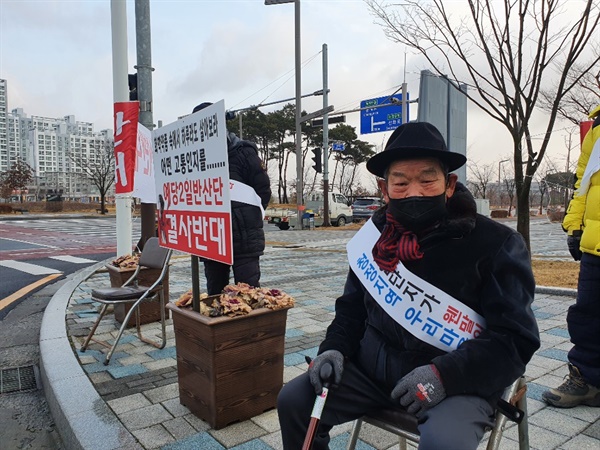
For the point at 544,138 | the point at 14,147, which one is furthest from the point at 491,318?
the point at 14,147

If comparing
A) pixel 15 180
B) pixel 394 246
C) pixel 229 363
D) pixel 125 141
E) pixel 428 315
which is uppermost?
pixel 15 180

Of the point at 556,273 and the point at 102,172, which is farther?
the point at 102,172

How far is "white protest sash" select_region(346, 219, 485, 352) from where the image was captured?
1.71m

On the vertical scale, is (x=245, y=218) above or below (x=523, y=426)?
above

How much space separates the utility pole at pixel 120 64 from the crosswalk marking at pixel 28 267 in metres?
4.20

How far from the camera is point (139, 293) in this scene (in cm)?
378

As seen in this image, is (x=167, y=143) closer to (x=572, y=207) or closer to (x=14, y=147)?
(x=572, y=207)

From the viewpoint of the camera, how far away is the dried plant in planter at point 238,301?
2631 mm

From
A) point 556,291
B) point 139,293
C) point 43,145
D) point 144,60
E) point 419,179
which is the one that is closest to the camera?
point 419,179

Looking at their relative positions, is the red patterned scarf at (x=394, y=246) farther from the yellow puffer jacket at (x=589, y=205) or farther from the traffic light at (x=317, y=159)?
the traffic light at (x=317, y=159)

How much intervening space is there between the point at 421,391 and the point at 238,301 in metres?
1.42

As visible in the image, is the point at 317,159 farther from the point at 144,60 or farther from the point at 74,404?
the point at 74,404

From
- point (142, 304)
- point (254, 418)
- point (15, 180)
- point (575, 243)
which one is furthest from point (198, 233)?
point (15, 180)

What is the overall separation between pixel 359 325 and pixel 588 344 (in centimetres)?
172
